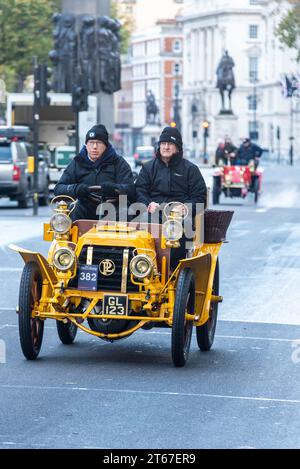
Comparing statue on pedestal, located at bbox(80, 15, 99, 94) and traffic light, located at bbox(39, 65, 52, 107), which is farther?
statue on pedestal, located at bbox(80, 15, 99, 94)

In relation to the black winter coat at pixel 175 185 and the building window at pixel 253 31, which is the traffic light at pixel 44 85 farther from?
the building window at pixel 253 31

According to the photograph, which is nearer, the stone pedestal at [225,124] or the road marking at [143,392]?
the road marking at [143,392]

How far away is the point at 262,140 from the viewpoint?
580ft

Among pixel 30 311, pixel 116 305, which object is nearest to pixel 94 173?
pixel 116 305

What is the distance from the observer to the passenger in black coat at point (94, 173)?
42.2 ft

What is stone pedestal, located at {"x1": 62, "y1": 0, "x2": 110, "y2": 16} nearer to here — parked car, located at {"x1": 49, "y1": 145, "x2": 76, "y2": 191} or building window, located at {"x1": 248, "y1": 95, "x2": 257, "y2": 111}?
parked car, located at {"x1": 49, "y1": 145, "x2": 76, "y2": 191}

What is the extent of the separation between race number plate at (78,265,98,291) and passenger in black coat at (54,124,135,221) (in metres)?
0.72

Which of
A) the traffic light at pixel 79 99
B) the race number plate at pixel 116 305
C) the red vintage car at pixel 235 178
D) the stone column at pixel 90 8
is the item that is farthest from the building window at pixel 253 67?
the race number plate at pixel 116 305

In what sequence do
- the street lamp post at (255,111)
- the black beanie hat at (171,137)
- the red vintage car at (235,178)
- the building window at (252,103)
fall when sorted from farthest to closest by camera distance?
the building window at (252,103) < the street lamp post at (255,111) < the red vintage car at (235,178) < the black beanie hat at (171,137)

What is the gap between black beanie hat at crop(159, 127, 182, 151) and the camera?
42.0 ft

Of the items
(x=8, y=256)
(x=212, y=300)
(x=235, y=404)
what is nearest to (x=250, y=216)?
(x=8, y=256)

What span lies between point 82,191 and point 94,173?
1.14 feet

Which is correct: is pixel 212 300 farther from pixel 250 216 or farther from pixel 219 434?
pixel 250 216

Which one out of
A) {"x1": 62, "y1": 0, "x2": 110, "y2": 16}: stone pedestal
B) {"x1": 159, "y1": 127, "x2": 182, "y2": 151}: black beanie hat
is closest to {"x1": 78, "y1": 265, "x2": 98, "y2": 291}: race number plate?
{"x1": 159, "y1": 127, "x2": 182, "y2": 151}: black beanie hat
